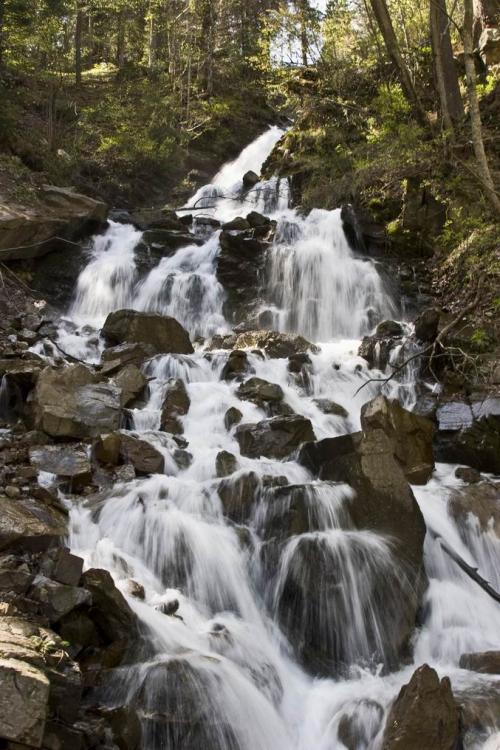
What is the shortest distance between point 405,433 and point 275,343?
3.68 meters

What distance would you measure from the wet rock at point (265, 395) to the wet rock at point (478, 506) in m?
2.84

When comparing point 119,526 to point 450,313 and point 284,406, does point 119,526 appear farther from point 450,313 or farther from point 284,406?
point 450,313

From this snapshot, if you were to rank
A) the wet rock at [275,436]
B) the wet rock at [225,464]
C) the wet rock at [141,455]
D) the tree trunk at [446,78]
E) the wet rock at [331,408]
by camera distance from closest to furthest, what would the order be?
the wet rock at [141,455] < the wet rock at [225,464] < the wet rock at [275,436] < the wet rock at [331,408] < the tree trunk at [446,78]

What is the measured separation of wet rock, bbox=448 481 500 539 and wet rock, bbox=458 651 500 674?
1970 mm

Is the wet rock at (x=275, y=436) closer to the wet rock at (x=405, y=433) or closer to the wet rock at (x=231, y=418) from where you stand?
the wet rock at (x=231, y=418)

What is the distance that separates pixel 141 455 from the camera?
7.89 metres

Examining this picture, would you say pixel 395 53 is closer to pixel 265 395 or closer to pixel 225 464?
pixel 265 395

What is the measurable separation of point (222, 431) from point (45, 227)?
7.33m

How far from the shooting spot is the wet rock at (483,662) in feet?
18.2

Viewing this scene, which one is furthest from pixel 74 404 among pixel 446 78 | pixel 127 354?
pixel 446 78

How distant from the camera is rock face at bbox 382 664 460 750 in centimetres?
443

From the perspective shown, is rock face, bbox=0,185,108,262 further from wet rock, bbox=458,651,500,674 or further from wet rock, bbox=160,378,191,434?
wet rock, bbox=458,651,500,674

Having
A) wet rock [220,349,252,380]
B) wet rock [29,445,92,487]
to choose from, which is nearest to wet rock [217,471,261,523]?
wet rock [29,445,92,487]

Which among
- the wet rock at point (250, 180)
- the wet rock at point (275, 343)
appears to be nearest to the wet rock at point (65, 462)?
the wet rock at point (275, 343)
